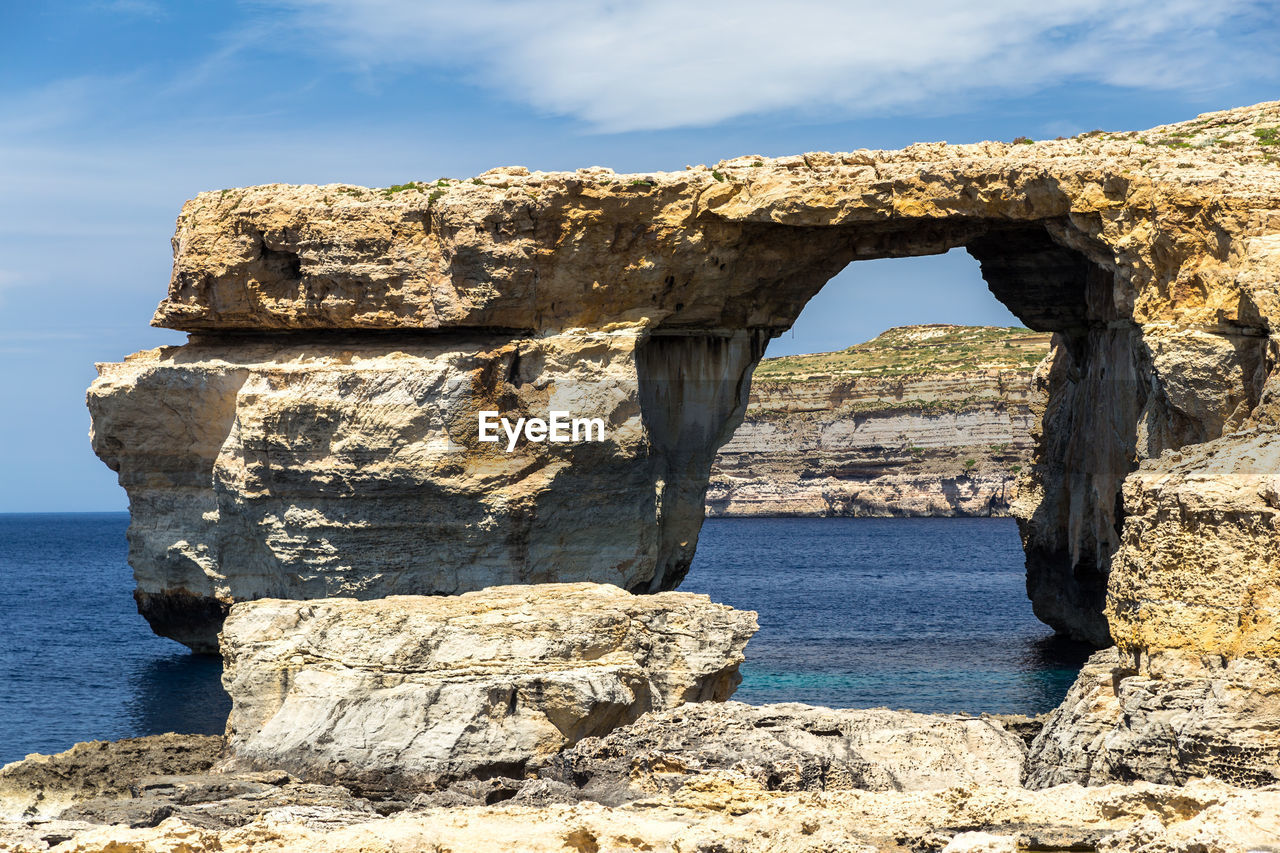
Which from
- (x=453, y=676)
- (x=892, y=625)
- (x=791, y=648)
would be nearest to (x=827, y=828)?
(x=453, y=676)

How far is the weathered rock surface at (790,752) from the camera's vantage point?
15008 mm

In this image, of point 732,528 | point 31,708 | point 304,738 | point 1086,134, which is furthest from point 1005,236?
point 732,528

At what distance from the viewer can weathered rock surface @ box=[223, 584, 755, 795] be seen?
16781 millimetres

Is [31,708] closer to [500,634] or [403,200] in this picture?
[403,200]

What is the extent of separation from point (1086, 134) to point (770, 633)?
1672cm

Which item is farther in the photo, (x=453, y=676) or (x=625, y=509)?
(x=625, y=509)

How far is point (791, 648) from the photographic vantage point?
35812 mm

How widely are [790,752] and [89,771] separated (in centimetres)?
1050

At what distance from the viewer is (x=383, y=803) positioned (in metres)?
15.8

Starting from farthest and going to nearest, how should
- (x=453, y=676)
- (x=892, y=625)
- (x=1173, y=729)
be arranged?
(x=892, y=625) → (x=453, y=676) → (x=1173, y=729)

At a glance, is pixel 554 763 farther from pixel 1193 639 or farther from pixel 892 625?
pixel 892 625

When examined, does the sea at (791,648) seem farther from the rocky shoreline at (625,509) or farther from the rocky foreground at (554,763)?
the rocky foreground at (554,763)

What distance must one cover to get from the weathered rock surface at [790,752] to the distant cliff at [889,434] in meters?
71.5

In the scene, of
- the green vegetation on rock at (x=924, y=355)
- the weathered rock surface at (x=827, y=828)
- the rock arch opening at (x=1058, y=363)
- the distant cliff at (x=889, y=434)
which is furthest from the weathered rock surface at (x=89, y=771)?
the green vegetation on rock at (x=924, y=355)
